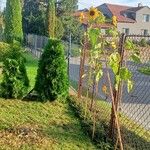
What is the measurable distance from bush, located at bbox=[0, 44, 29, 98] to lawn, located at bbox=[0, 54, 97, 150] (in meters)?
0.18

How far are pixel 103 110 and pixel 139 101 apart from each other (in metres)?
3.38

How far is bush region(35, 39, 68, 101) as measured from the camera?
8.19 metres

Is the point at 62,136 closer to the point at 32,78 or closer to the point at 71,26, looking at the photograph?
the point at 32,78

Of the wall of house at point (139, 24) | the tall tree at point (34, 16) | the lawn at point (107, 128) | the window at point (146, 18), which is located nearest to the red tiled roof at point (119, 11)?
the wall of house at point (139, 24)

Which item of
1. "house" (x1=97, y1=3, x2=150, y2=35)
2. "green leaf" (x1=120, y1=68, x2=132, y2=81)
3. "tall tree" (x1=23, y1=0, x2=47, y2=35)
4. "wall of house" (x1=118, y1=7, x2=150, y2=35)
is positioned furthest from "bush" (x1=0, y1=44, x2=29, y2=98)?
"wall of house" (x1=118, y1=7, x2=150, y2=35)

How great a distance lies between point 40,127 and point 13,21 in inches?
777

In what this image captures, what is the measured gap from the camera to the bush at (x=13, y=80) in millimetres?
8000

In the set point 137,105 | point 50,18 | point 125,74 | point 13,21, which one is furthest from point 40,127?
point 50,18

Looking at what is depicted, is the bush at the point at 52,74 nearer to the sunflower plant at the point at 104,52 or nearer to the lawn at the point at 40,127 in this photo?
the lawn at the point at 40,127

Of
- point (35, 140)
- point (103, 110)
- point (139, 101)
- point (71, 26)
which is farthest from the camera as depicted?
point (71, 26)

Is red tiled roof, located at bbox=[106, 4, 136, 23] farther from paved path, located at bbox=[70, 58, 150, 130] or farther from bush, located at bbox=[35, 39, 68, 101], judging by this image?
bush, located at bbox=[35, 39, 68, 101]

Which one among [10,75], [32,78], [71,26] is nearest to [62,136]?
[10,75]

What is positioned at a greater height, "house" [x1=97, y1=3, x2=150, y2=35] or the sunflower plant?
the sunflower plant

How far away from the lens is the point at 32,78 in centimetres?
1316
